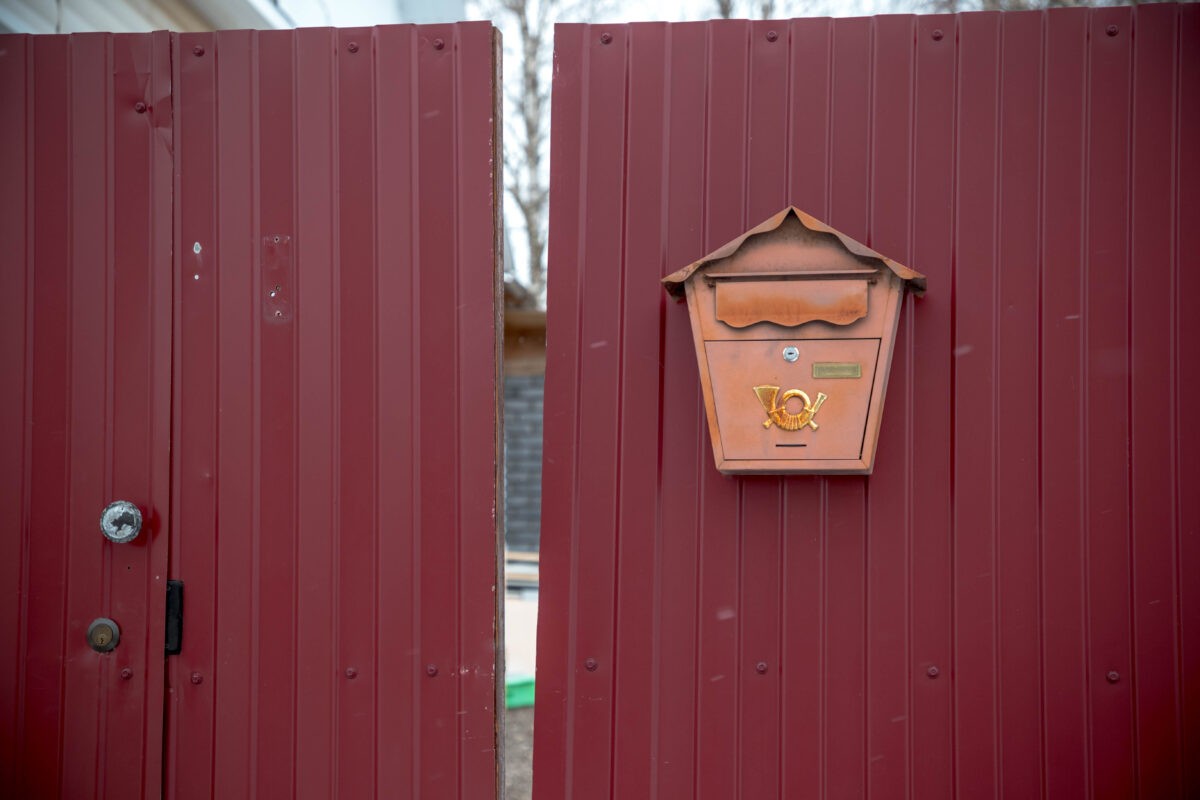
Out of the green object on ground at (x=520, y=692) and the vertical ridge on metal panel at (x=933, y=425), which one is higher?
the vertical ridge on metal panel at (x=933, y=425)

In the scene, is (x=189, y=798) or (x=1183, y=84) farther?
(x=189, y=798)

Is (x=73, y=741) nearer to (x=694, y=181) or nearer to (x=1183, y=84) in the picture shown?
(x=694, y=181)

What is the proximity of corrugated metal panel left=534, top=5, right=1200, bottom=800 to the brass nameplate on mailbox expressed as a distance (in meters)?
0.19

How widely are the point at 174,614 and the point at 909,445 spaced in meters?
1.62

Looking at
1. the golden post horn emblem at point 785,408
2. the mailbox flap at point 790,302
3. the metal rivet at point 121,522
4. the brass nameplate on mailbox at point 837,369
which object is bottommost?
the metal rivet at point 121,522

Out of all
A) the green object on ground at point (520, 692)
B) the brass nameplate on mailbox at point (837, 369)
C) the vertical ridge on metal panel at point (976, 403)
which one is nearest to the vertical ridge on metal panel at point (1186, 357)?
the vertical ridge on metal panel at point (976, 403)

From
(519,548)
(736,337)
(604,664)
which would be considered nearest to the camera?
(736,337)

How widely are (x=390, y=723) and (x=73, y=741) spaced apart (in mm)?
720

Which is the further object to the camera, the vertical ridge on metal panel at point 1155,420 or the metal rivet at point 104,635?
the metal rivet at point 104,635

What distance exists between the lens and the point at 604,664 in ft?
6.26

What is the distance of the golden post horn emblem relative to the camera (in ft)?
5.74

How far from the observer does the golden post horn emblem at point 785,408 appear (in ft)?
5.74

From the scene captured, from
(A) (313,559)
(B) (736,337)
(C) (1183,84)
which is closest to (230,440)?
(A) (313,559)

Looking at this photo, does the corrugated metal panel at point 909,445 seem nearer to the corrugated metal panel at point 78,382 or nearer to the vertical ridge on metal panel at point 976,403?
the vertical ridge on metal panel at point 976,403
